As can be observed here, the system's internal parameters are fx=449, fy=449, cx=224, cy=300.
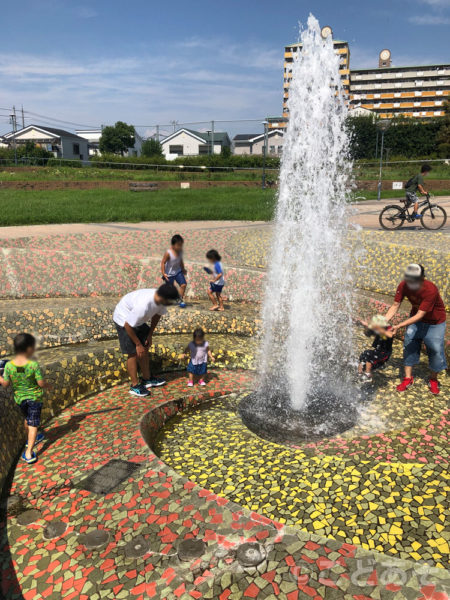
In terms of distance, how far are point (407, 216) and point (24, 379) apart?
34.6ft

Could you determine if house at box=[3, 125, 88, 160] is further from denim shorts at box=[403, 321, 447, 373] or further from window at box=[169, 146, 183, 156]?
denim shorts at box=[403, 321, 447, 373]

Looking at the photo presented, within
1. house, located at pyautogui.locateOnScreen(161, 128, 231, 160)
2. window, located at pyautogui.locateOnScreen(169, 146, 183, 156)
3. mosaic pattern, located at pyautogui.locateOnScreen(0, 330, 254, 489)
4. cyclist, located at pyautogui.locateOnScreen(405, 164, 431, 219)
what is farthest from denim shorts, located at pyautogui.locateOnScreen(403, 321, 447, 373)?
window, located at pyautogui.locateOnScreen(169, 146, 183, 156)

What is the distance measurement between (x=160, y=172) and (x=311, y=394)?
2833cm

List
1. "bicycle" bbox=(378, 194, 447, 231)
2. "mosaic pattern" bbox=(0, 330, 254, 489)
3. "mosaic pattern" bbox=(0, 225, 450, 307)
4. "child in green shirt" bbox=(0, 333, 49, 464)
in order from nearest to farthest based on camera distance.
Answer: "child in green shirt" bbox=(0, 333, 49, 464), "mosaic pattern" bbox=(0, 330, 254, 489), "mosaic pattern" bbox=(0, 225, 450, 307), "bicycle" bbox=(378, 194, 447, 231)

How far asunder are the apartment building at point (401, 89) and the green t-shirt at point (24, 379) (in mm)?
93853

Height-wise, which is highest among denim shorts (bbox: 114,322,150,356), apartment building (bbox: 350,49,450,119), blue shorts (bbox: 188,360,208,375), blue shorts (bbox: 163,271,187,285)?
apartment building (bbox: 350,49,450,119)

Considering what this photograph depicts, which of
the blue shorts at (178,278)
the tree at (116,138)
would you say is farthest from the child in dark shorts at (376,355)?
the tree at (116,138)

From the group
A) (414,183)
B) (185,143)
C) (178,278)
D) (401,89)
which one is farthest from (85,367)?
(401,89)

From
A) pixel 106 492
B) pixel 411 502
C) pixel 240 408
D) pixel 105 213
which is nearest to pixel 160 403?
pixel 240 408

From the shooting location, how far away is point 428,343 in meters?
5.33

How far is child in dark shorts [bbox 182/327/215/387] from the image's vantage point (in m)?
5.52

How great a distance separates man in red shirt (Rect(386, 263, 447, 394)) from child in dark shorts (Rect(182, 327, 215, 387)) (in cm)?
221

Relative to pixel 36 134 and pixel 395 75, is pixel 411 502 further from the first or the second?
pixel 395 75

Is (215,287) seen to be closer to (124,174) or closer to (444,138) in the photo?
(124,174)
